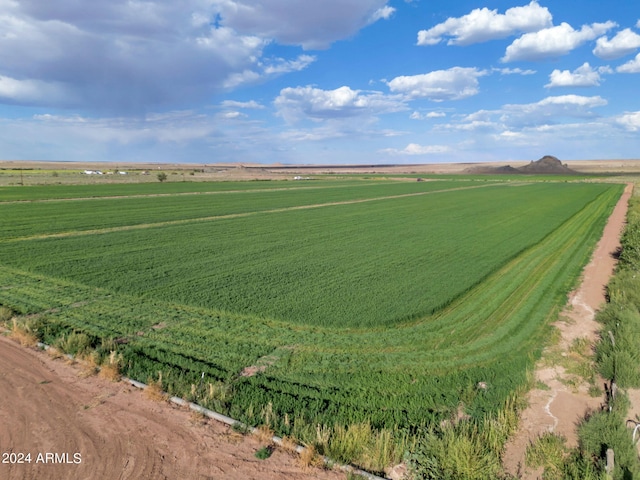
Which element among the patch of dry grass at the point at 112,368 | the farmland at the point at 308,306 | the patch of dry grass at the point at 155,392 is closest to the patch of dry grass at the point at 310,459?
the farmland at the point at 308,306

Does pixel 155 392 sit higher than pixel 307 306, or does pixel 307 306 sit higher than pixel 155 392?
pixel 307 306

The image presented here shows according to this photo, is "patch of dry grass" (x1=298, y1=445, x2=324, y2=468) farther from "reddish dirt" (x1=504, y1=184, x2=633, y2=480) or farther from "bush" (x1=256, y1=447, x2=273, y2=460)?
"reddish dirt" (x1=504, y1=184, x2=633, y2=480)

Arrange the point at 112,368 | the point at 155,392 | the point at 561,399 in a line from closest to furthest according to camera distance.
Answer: the point at 155,392 < the point at 561,399 < the point at 112,368

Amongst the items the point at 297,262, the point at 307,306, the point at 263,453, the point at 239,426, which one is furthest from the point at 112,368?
the point at 297,262

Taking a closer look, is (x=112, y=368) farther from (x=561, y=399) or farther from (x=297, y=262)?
(x=297, y=262)

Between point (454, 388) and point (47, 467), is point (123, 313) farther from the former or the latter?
point (454, 388)
